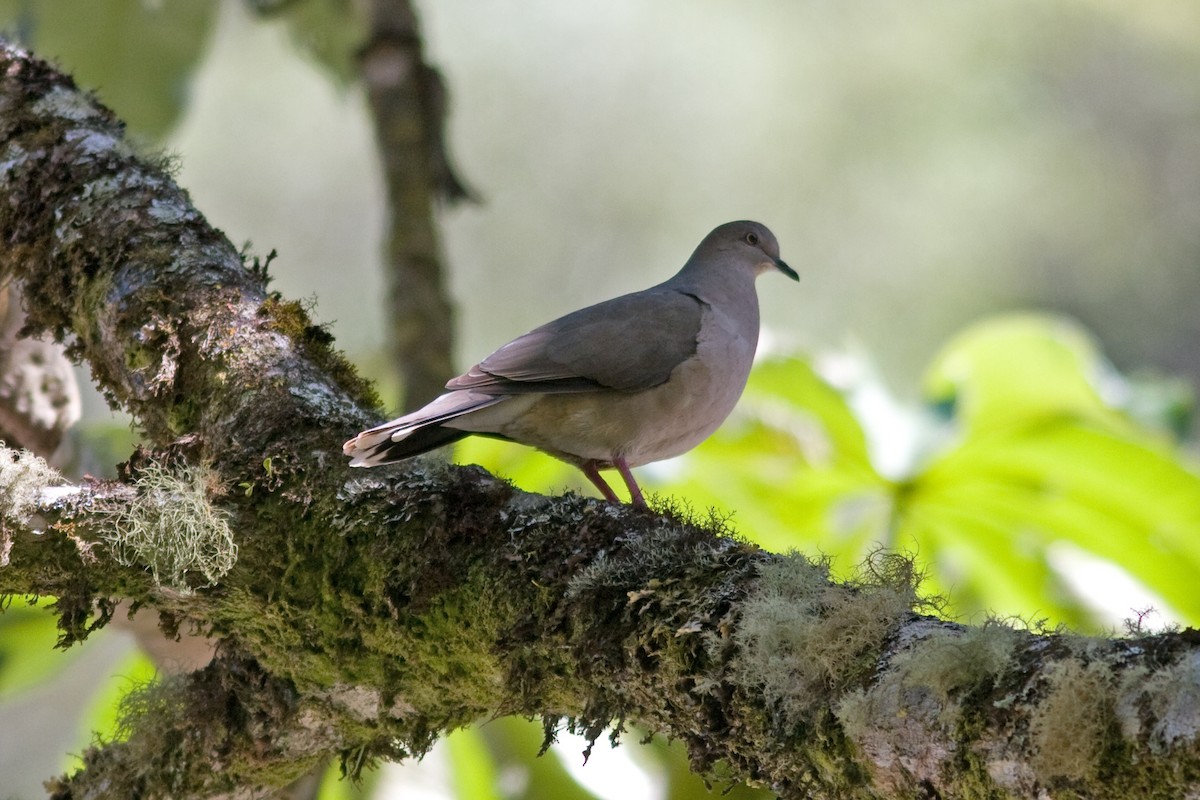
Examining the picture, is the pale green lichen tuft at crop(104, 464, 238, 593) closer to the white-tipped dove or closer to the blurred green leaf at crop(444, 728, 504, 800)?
the white-tipped dove

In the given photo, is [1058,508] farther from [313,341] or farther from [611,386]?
[313,341]

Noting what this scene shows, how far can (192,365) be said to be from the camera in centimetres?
278

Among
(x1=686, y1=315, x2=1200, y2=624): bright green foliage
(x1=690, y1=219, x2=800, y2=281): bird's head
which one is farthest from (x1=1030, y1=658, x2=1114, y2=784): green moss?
(x1=690, y1=219, x2=800, y2=281): bird's head

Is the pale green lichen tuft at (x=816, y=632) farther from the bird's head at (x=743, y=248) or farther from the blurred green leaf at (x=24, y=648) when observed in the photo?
the blurred green leaf at (x=24, y=648)

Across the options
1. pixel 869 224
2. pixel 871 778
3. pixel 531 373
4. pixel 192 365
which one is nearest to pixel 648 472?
pixel 531 373

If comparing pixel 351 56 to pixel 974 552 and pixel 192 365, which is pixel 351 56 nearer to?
pixel 192 365

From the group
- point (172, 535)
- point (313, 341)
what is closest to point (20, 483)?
point (172, 535)

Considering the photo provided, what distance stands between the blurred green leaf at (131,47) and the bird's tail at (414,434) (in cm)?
276

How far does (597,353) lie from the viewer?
3.54 meters

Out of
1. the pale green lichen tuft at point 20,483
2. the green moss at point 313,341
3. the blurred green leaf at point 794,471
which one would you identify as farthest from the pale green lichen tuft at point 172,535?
the blurred green leaf at point 794,471

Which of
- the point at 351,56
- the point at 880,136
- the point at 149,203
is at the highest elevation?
the point at 880,136

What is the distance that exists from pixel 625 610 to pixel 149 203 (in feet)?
5.37

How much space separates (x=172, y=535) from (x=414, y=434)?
0.70m

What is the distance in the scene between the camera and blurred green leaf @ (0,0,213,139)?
17.0 ft
